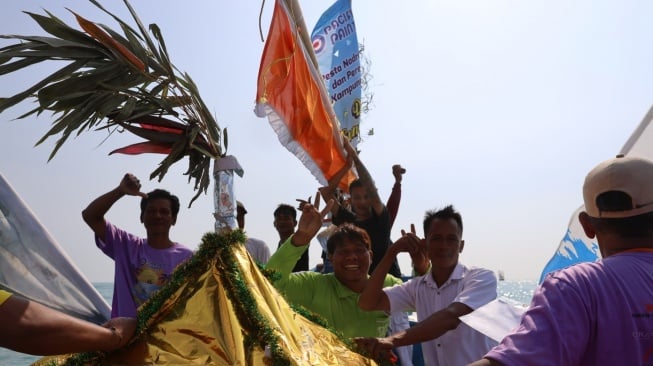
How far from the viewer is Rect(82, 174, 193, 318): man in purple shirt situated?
3.72 metres

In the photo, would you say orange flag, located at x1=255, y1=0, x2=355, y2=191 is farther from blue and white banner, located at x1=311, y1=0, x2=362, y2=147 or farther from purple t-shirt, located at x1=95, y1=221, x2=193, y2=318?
blue and white banner, located at x1=311, y1=0, x2=362, y2=147

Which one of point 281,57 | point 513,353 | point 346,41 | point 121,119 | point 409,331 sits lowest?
point 409,331

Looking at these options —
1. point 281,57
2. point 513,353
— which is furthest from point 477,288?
point 281,57

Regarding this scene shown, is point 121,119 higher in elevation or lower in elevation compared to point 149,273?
higher

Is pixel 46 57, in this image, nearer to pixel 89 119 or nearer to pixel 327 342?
pixel 89 119

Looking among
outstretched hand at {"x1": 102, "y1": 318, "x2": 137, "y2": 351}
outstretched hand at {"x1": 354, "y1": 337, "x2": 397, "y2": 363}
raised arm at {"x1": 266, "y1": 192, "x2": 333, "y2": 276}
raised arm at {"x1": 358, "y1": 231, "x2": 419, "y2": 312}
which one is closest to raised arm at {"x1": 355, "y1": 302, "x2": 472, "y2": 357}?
outstretched hand at {"x1": 354, "y1": 337, "x2": 397, "y2": 363}

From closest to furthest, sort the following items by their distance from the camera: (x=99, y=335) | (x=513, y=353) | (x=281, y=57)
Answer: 1. (x=513, y=353)
2. (x=99, y=335)
3. (x=281, y=57)

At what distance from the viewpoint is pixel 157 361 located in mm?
2113

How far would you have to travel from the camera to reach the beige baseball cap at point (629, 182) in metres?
1.49

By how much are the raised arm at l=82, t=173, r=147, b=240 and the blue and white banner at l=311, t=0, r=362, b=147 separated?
13.3 feet

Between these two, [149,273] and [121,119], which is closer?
[121,119]

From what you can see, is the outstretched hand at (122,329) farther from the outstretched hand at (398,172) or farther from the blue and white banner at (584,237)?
Answer: the outstretched hand at (398,172)

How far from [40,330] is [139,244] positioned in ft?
7.94

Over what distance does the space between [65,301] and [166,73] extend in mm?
1322
